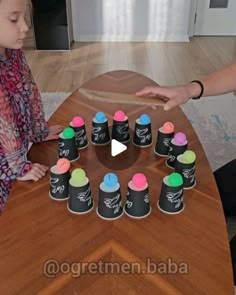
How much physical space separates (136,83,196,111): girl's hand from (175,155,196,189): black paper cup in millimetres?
191

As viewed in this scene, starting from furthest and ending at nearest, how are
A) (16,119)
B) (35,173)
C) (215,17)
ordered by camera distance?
(215,17)
(16,119)
(35,173)

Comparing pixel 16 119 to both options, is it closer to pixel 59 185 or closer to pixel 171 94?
pixel 59 185

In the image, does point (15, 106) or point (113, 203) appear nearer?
point (113, 203)

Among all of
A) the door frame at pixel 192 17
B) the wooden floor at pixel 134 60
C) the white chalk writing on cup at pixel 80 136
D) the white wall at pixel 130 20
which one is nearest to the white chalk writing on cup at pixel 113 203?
the white chalk writing on cup at pixel 80 136

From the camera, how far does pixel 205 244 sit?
79 cm

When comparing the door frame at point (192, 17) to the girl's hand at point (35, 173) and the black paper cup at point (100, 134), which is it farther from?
the girl's hand at point (35, 173)

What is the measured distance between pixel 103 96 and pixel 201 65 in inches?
84.7

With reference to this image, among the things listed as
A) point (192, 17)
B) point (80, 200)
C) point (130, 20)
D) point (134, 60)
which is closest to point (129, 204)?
point (80, 200)

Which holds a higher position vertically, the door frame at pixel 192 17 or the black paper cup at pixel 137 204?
the black paper cup at pixel 137 204

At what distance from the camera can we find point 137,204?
84 cm

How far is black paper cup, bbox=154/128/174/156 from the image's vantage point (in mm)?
1079

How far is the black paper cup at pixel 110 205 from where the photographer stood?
0.83 m

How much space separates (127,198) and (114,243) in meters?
0.12

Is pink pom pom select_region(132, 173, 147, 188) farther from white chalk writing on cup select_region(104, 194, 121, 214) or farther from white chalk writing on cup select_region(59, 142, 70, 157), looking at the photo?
white chalk writing on cup select_region(59, 142, 70, 157)
